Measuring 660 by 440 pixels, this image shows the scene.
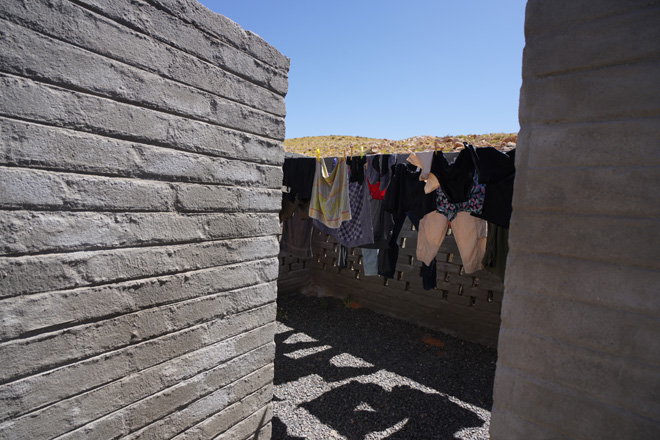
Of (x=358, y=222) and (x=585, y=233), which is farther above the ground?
(x=585, y=233)

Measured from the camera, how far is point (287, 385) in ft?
13.8

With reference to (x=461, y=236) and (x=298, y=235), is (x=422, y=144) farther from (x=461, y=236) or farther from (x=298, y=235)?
(x=461, y=236)

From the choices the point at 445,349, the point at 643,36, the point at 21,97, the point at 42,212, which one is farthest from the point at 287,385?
the point at 643,36

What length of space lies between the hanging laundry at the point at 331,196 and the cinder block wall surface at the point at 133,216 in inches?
109

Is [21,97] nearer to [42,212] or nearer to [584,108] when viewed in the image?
[42,212]

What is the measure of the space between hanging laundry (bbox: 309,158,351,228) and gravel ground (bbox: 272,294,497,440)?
193 cm

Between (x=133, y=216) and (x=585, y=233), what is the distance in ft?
6.67

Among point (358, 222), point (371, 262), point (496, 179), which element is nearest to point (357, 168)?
point (358, 222)

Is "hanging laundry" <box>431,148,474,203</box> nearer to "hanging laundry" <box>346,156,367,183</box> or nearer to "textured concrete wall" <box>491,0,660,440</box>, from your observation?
"hanging laundry" <box>346,156,367,183</box>

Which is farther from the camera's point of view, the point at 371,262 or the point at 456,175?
the point at 371,262

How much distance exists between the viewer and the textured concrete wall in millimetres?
1323

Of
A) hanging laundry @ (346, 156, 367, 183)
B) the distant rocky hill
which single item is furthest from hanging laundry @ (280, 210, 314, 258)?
hanging laundry @ (346, 156, 367, 183)

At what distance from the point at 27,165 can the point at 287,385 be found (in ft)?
12.2

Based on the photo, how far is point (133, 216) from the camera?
1.66 metres
